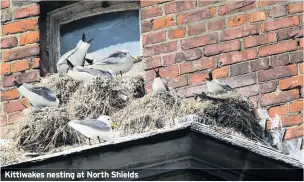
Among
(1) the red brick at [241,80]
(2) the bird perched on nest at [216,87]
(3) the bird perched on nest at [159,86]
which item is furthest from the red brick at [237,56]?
(3) the bird perched on nest at [159,86]

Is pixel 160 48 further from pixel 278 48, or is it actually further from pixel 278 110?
pixel 278 110

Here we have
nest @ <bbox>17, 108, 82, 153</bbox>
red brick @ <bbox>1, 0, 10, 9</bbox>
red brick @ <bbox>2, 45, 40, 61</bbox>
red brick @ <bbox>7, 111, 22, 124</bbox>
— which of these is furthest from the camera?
red brick @ <bbox>1, 0, 10, 9</bbox>

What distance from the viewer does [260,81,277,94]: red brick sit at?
8.62m

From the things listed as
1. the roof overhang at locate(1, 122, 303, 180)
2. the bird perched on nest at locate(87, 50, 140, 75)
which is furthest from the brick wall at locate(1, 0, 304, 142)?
the roof overhang at locate(1, 122, 303, 180)

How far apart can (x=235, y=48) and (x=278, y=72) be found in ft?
1.33

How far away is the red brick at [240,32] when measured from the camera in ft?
29.2

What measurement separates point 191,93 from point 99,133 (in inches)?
43.4

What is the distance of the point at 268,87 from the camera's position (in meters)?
8.63

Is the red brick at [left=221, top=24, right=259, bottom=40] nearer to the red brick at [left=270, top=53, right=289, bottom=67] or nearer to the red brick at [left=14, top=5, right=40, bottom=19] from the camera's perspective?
the red brick at [left=270, top=53, right=289, bottom=67]

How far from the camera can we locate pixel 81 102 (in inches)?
342

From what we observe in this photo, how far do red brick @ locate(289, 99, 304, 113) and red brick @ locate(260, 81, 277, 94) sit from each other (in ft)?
0.68

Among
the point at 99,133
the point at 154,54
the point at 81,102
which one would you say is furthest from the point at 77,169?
the point at 154,54

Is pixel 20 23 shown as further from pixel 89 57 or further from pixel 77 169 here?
pixel 77 169

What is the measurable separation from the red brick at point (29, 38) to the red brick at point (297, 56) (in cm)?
205
